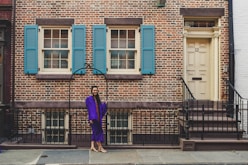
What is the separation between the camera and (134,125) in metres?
13.2

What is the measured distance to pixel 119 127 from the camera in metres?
13.4

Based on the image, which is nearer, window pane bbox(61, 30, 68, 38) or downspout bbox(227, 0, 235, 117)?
downspout bbox(227, 0, 235, 117)

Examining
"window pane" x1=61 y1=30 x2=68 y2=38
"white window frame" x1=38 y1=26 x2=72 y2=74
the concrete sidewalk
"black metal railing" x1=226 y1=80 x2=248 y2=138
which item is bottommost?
the concrete sidewalk

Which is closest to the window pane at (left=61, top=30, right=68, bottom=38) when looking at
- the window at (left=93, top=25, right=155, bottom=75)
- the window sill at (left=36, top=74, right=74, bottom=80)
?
the window at (left=93, top=25, right=155, bottom=75)

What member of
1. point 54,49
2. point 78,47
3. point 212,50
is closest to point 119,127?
point 78,47

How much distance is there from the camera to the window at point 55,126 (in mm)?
13273

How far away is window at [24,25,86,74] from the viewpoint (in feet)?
43.3

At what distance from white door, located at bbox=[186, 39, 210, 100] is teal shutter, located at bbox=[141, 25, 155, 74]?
1.30m

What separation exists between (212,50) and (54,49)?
5.29 metres

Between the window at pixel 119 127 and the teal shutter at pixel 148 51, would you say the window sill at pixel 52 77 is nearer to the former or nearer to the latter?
the window at pixel 119 127

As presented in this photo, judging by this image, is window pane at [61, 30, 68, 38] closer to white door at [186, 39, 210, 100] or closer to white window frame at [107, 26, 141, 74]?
white window frame at [107, 26, 141, 74]

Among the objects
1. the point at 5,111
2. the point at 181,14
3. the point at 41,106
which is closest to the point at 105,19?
the point at 181,14

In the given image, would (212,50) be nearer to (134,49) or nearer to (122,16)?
(134,49)

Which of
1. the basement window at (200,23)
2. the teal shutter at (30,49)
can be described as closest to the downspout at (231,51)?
the basement window at (200,23)
